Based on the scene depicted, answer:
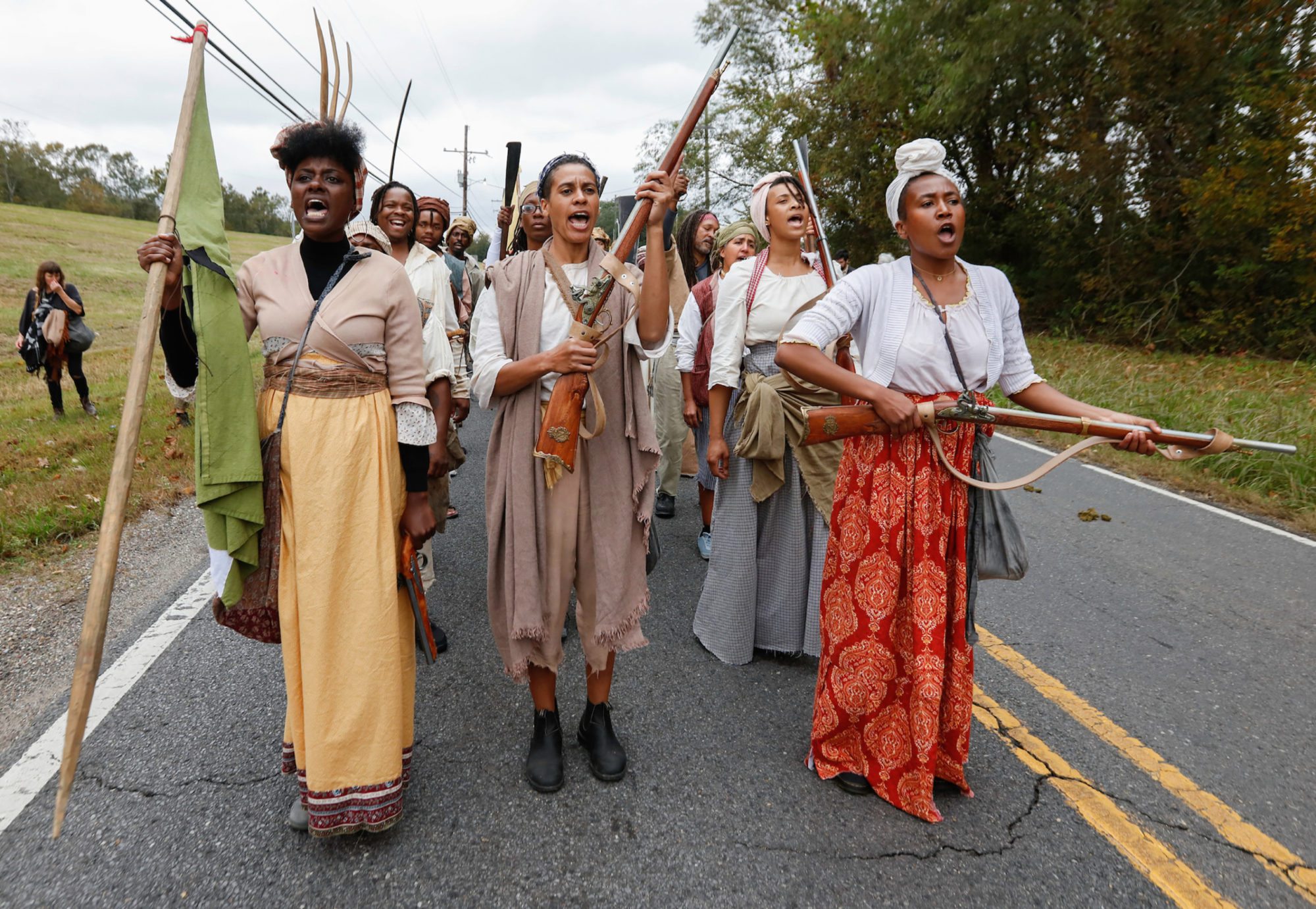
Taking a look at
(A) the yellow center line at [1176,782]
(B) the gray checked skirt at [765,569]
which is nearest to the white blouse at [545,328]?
(B) the gray checked skirt at [765,569]

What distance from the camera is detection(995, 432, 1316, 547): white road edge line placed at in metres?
5.75

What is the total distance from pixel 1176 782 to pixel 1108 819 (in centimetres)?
40

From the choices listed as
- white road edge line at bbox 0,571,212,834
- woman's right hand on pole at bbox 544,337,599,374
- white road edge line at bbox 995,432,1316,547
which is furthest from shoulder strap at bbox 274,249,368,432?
white road edge line at bbox 995,432,1316,547

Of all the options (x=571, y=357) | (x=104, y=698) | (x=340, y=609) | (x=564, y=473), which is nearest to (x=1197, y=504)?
(x=564, y=473)

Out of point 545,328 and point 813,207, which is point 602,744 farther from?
point 813,207

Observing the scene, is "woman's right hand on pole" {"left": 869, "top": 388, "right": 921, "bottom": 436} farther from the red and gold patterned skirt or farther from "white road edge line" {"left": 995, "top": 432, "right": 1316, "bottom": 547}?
"white road edge line" {"left": 995, "top": 432, "right": 1316, "bottom": 547}

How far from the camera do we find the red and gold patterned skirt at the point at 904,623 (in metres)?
2.52

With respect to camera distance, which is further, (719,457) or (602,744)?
(719,457)

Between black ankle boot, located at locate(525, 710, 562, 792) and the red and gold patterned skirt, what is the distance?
932mm

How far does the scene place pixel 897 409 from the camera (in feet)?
7.89

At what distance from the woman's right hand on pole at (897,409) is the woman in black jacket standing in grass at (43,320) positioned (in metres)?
10.8

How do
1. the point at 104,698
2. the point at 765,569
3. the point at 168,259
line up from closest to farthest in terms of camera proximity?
the point at 168,259 < the point at 104,698 < the point at 765,569

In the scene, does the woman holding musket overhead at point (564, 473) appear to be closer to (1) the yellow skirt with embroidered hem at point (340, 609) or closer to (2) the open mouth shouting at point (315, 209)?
(1) the yellow skirt with embroidered hem at point (340, 609)

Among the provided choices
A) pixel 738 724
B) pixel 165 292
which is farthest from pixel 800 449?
pixel 165 292
